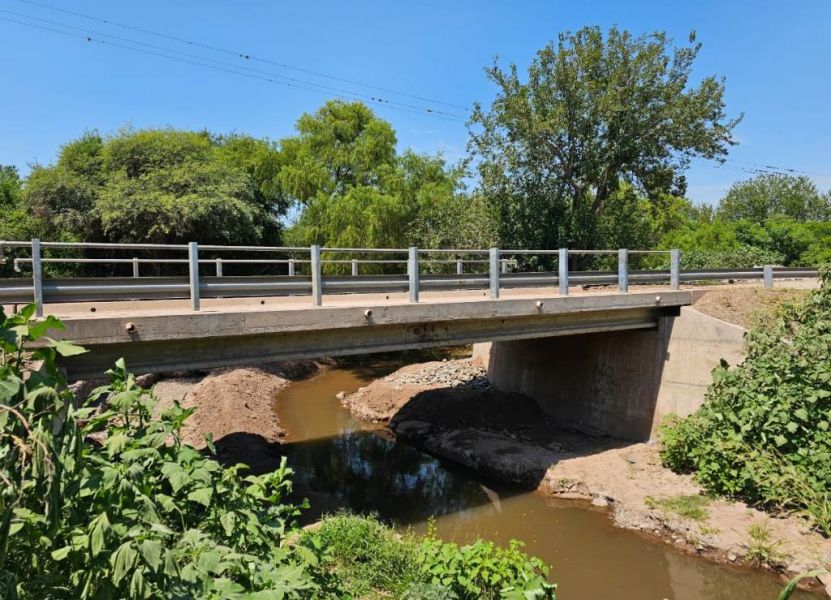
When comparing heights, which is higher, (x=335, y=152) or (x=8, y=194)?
(x=335, y=152)

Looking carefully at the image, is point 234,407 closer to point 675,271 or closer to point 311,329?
point 311,329

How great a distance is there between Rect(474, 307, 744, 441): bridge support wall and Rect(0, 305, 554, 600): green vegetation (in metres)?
10.5

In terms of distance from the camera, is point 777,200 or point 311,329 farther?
point 777,200

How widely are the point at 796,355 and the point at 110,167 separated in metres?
25.5

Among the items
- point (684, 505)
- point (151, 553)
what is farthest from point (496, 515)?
point (151, 553)

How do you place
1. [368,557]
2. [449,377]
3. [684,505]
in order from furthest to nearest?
[449,377], [684,505], [368,557]

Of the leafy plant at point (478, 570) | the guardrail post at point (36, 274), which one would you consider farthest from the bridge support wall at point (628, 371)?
the guardrail post at point (36, 274)

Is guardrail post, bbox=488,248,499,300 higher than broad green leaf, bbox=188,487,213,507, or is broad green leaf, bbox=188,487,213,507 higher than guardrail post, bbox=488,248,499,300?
guardrail post, bbox=488,248,499,300

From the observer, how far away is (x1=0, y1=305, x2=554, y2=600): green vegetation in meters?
2.31

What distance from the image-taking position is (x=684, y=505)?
10.3m

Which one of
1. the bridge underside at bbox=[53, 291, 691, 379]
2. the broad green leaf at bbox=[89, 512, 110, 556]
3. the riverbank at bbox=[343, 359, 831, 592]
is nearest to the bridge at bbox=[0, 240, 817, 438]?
the bridge underside at bbox=[53, 291, 691, 379]

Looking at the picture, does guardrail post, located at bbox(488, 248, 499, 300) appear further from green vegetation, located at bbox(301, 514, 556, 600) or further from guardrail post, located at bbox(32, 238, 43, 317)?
guardrail post, located at bbox(32, 238, 43, 317)

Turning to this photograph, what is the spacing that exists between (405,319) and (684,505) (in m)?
6.26

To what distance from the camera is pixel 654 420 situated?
543 inches
